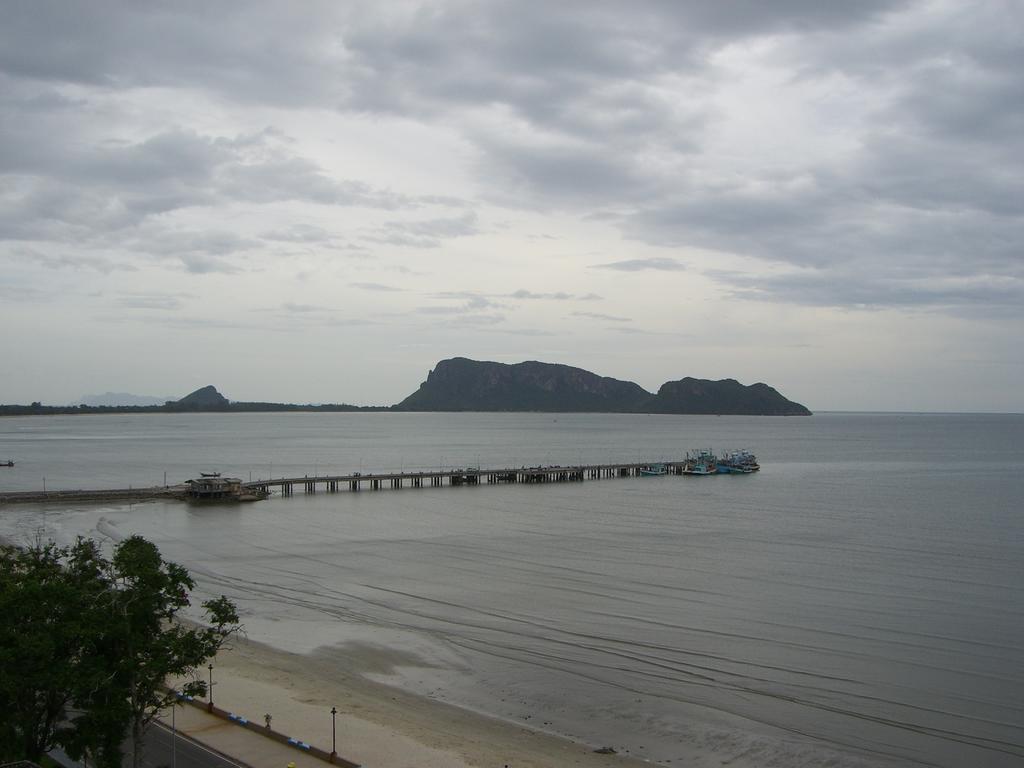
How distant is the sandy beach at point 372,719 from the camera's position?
70.9 ft

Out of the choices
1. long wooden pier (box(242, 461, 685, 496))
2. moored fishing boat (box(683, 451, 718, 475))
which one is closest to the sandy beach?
long wooden pier (box(242, 461, 685, 496))

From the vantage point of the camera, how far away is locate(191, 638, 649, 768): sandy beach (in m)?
21.6

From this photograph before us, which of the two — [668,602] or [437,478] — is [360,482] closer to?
[437,478]

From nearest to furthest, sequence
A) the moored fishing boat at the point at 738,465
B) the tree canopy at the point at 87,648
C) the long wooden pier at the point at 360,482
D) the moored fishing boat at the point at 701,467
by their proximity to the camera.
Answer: the tree canopy at the point at 87,648 → the long wooden pier at the point at 360,482 → the moored fishing boat at the point at 701,467 → the moored fishing boat at the point at 738,465

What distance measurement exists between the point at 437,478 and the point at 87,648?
8410cm

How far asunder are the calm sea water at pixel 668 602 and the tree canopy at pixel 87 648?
12072mm

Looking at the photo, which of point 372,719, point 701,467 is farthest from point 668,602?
point 701,467

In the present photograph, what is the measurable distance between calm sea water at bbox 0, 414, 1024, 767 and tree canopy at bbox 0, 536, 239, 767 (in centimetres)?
1207

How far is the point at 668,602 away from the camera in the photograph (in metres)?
38.2

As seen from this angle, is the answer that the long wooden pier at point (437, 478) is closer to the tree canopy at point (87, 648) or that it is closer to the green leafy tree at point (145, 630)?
the tree canopy at point (87, 648)

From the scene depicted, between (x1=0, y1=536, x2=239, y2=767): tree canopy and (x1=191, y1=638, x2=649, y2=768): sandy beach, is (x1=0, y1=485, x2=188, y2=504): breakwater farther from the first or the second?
(x1=0, y1=536, x2=239, y2=767): tree canopy

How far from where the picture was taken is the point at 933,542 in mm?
54375

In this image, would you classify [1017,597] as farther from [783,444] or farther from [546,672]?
[783,444]

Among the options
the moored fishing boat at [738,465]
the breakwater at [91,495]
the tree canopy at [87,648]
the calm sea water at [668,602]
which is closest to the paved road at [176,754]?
the tree canopy at [87,648]
